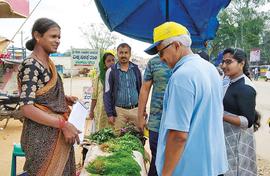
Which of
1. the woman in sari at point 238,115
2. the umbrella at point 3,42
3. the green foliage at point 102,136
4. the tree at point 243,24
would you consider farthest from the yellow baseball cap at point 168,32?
the tree at point 243,24

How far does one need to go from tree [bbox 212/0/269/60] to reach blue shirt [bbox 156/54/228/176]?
5107cm

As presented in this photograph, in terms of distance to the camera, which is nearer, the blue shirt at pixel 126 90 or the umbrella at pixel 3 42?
the blue shirt at pixel 126 90

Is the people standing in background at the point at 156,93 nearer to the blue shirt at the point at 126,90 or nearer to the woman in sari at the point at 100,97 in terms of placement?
the blue shirt at the point at 126,90

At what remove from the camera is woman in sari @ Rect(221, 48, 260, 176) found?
327 centimetres

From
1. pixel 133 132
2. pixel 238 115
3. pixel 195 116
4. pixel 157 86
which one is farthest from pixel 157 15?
pixel 195 116

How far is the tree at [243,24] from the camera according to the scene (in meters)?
52.3

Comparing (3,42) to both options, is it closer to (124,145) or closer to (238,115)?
(124,145)

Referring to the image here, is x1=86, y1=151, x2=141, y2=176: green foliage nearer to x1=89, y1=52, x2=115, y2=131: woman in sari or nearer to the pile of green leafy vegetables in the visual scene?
the pile of green leafy vegetables

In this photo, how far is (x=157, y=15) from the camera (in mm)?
4418

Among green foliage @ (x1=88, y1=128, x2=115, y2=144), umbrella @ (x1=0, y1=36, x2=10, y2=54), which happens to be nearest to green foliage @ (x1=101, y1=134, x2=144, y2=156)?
green foliage @ (x1=88, y1=128, x2=115, y2=144)

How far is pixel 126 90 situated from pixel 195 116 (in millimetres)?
2745

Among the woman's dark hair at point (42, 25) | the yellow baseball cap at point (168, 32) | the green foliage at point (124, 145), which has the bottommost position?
the green foliage at point (124, 145)

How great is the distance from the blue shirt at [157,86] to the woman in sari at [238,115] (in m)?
0.70

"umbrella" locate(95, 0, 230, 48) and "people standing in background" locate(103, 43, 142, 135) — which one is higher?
"umbrella" locate(95, 0, 230, 48)
